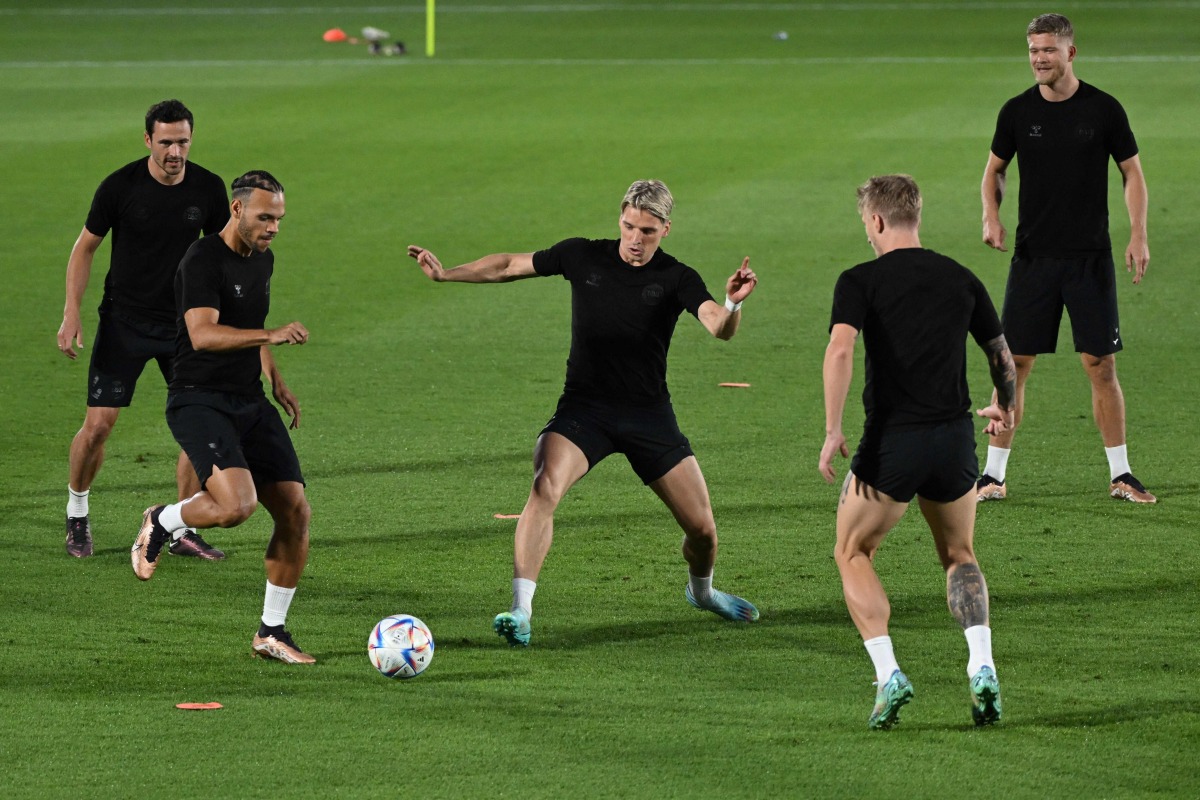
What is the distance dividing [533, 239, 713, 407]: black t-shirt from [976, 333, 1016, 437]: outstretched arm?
4.59 ft

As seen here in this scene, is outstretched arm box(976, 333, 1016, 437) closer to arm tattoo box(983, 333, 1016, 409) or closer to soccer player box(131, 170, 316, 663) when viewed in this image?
arm tattoo box(983, 333, 1016, 409)

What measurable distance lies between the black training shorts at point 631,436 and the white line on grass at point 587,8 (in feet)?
107

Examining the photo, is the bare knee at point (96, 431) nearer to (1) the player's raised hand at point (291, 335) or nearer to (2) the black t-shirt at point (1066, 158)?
(1) the player's raised hand at point (291, 335)

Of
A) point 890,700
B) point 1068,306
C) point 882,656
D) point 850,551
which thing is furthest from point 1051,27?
point 890,700

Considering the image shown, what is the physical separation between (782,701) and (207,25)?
32.7 metres

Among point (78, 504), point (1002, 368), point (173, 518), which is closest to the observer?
point (1002, 368)

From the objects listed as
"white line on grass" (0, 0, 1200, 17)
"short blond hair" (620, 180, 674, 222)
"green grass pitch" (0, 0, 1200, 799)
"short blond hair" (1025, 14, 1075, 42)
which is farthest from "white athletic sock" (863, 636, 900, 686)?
"white line on grass" (0, 0, 1200, 17)

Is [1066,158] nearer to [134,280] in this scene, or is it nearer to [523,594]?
[523,594]

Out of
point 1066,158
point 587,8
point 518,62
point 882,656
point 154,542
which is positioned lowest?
point 882,656

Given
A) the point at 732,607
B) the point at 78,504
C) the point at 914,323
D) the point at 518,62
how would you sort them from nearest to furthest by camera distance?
the point at 914,323
the point at 732,607
the point at 78,504
the point at 518,62

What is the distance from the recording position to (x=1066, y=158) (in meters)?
10.1

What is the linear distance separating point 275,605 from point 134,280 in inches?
95.3

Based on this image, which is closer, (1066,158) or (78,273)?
(78,273)

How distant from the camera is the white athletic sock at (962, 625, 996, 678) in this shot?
6.79m
